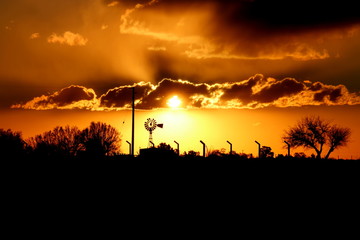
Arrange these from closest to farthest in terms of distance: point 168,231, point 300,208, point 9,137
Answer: point 168,231 → point 300,208 → point 9,137

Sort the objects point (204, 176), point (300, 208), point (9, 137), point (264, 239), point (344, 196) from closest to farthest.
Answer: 1. point (264, 239)
2. point (300, 208)
3. point (344, 196)
4. point (204, 176)
5. point (9, 137)

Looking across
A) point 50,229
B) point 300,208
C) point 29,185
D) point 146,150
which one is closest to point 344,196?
point 300,208

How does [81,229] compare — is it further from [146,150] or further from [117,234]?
[146,150]

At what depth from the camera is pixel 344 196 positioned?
2673 centimetres

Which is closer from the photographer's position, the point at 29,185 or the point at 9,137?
the point at 29,185

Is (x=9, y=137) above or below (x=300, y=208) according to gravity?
above

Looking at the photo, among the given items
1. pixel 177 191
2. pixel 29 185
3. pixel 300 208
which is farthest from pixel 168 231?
pixel 29 185

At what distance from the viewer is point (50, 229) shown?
19078 millimetres

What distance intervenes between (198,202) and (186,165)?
19270mm

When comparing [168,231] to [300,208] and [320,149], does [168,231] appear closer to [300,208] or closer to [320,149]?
[300,208]

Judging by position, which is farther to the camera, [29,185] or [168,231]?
[29,185]

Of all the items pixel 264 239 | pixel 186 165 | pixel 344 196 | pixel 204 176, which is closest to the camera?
pixel 264 239

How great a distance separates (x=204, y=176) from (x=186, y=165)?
7895 millimetres

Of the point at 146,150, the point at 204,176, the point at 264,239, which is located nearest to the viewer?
the point at 264,239
